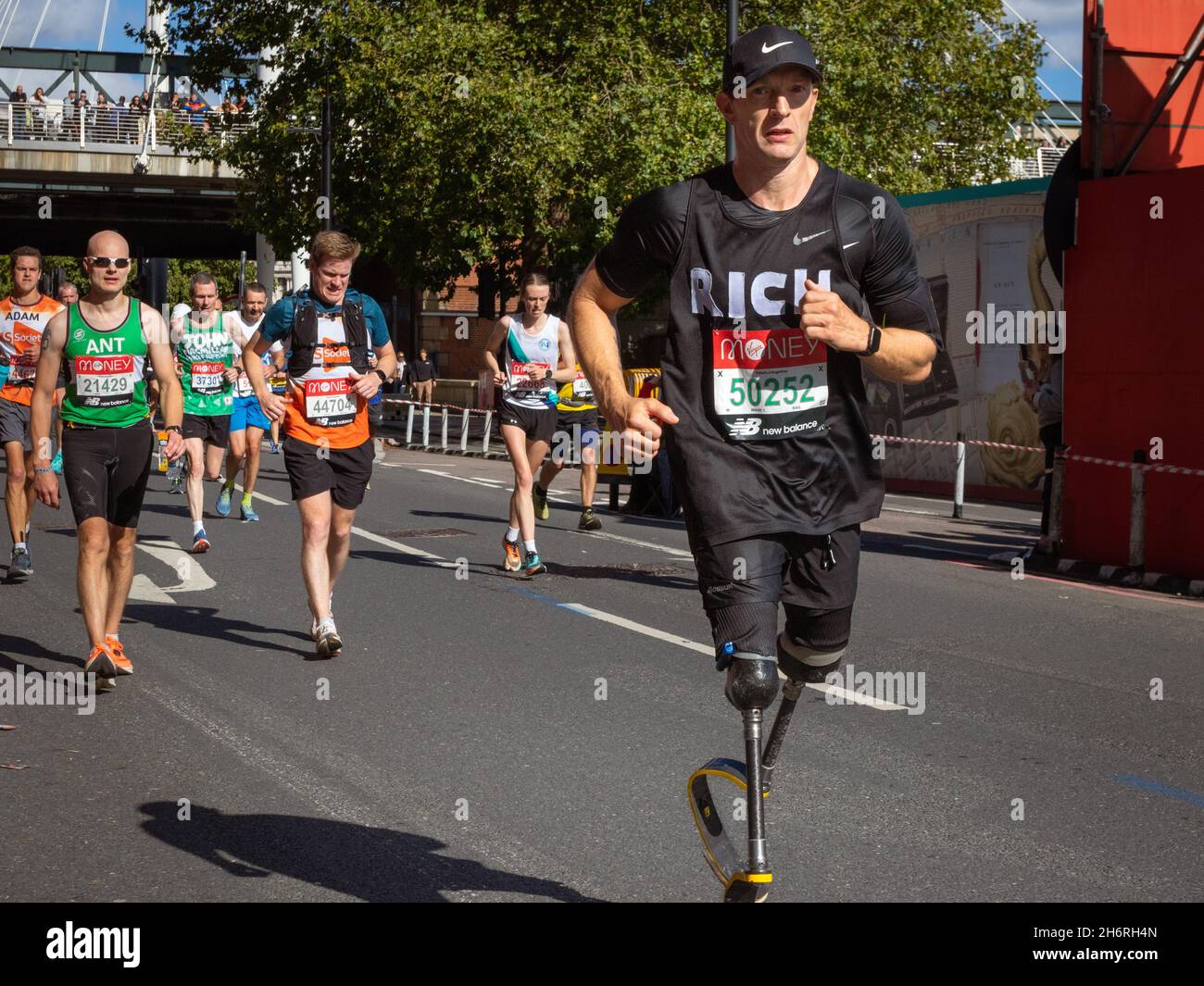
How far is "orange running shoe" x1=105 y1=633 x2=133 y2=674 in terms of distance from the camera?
24.6 ft

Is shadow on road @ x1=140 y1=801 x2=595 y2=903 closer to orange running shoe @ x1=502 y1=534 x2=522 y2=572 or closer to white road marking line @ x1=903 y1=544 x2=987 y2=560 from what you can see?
orange running shoe @ x1=502 y1=534 x2=522 y2=572

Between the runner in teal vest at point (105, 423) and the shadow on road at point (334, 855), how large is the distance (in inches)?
95.1

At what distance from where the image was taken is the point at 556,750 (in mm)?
6145

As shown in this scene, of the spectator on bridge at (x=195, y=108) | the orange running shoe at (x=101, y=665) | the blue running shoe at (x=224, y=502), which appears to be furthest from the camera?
the spectator on bridge at (x=195, y=108)

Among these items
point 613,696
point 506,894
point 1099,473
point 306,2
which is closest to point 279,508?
point 1099,473

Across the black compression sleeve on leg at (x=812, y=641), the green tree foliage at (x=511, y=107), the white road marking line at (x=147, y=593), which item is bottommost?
the white road marking line at (x=147, y=593)

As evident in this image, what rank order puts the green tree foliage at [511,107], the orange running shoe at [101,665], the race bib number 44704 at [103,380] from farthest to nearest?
the green tree foliage at [511,107] → the race bib number 44704 at [103,380] → the orange running shoe at [101,665]

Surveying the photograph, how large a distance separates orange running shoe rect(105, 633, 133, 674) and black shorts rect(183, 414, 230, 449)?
6.25 m

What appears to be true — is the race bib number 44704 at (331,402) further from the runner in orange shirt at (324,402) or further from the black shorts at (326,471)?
the black shorts at (326,471)

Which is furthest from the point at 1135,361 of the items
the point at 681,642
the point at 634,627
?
the point at 681,642

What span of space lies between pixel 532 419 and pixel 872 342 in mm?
7827

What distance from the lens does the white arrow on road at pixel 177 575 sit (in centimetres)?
1027

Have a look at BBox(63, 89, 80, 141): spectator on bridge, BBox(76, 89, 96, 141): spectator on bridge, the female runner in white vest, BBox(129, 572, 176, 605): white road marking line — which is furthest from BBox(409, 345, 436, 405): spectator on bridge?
BBox(129, 572, 176, 605): white road marking line

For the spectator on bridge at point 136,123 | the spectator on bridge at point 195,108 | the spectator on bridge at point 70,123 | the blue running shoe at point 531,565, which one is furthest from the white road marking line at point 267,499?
the spectator on bridge at point 70,123
